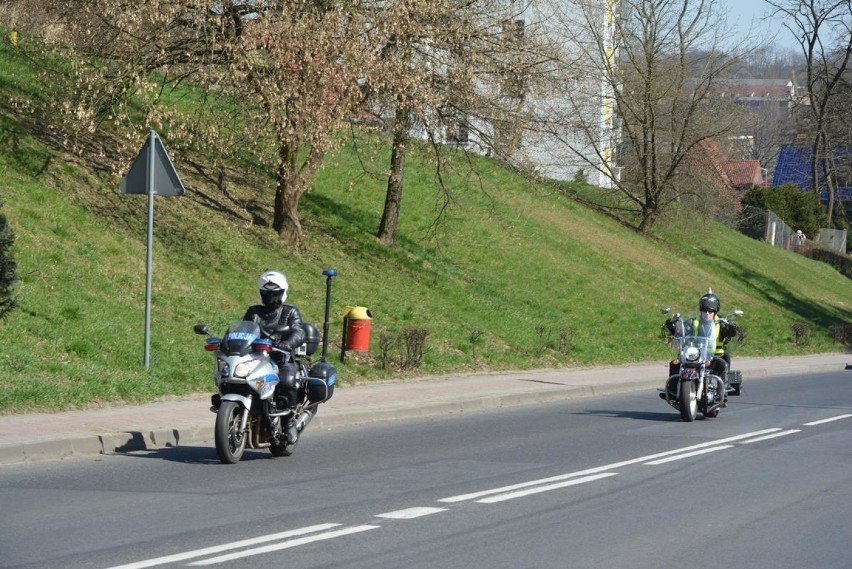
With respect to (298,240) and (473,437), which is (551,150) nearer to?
(298,240)

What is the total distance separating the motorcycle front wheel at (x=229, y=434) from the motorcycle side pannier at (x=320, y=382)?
885 millimetres

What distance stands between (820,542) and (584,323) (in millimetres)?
20438

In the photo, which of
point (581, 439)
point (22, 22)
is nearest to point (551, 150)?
point (22, 22)

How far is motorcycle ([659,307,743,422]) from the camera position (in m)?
15.9

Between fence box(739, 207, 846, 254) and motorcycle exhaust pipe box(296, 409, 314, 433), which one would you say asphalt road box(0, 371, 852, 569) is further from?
fence box(739, 207, 846, 254)

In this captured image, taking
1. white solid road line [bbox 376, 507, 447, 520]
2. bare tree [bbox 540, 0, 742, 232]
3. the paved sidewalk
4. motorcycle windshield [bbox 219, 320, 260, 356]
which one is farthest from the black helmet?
bare tree [bbox 540, 0, 742, 232]

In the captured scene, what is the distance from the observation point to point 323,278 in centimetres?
2288

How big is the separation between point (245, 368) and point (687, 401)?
7.44m

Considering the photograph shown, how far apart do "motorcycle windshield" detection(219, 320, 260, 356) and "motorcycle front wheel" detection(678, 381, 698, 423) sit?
7.20 metres

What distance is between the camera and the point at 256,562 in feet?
22.3

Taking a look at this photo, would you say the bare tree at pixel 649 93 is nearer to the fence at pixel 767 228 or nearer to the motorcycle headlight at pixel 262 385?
the fence at pixel 767 228

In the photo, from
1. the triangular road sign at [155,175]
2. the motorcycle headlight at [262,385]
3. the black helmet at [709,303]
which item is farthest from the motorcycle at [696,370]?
the motorcycle headlight at [262,385]

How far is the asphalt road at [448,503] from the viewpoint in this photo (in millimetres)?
7203

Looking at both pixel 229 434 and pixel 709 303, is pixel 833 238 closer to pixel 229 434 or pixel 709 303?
pixel 709 303
